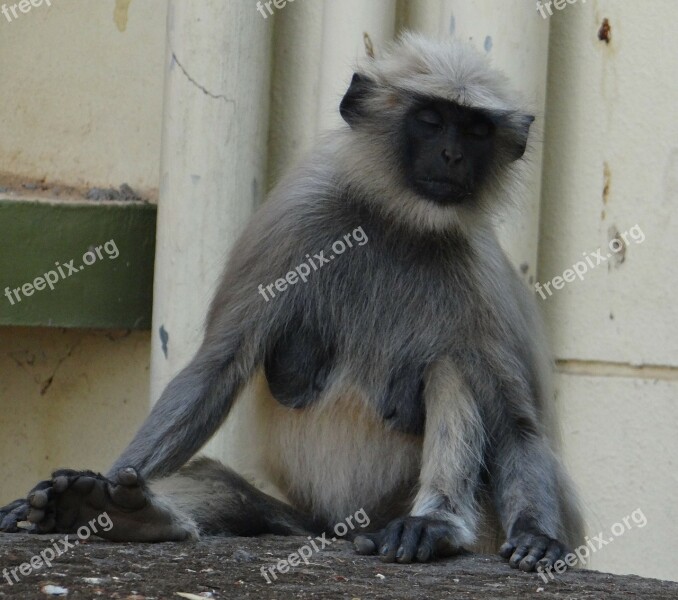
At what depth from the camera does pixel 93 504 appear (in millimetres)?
4070

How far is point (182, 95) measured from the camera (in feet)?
20.5

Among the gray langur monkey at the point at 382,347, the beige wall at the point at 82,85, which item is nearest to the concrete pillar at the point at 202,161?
the beige wall at the point at 82,85

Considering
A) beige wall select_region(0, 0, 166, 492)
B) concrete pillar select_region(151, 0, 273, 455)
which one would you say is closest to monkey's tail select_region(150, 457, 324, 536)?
concrete pillar select_region(151, 0, 273, 455)

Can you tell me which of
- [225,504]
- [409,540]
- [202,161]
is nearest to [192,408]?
[225,504]

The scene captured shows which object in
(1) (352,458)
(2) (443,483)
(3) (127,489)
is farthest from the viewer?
(1) (352,458)

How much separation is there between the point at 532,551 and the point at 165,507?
44.1 inches

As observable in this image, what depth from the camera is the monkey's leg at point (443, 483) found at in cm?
424

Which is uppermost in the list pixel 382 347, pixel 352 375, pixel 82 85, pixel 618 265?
pixel 82 85

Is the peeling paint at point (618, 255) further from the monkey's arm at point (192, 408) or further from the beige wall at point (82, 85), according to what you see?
the beige wall at point (82, 85)

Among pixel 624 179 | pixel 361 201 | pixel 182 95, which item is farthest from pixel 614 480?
pixel 182 95

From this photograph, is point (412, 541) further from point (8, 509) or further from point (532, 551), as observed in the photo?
point (8, 509)

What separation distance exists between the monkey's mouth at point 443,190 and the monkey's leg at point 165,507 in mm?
1183

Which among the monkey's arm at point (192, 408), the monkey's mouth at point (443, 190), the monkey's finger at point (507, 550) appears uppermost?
the monkey's mouth at point (443, 190)

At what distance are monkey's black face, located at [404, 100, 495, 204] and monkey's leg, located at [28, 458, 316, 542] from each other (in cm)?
122
